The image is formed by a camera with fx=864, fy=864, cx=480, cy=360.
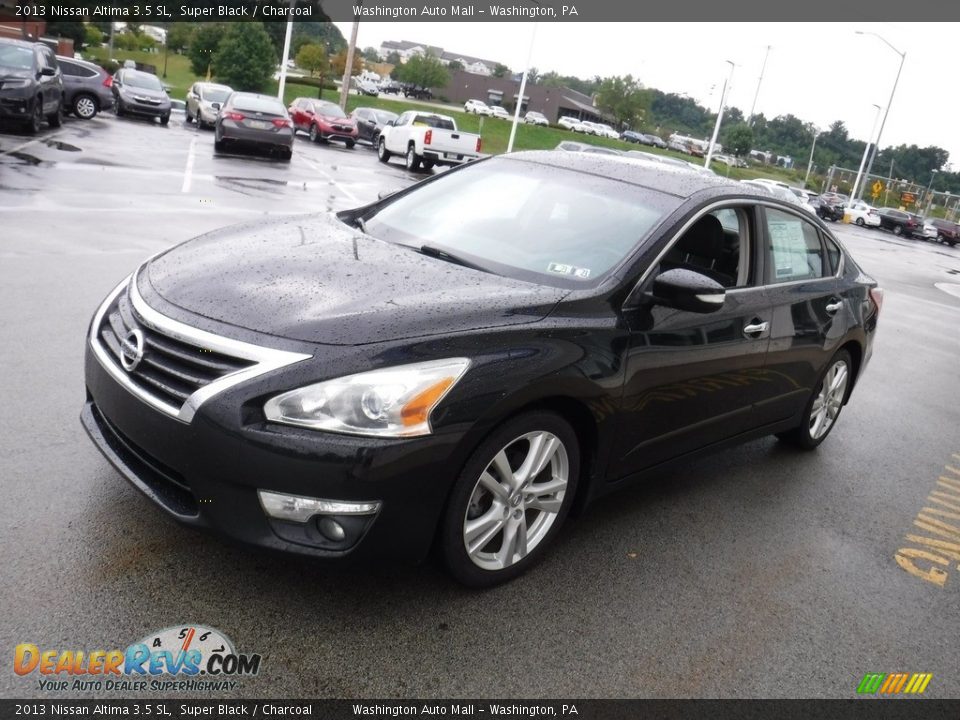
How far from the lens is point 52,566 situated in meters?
3.08

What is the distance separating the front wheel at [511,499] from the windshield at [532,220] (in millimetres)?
725

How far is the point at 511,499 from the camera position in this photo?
3.32m

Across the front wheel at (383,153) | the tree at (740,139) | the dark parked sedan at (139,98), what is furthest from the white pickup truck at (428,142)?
the tree at (740,139)

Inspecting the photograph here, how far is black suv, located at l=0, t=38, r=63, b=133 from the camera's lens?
16359 millimetres

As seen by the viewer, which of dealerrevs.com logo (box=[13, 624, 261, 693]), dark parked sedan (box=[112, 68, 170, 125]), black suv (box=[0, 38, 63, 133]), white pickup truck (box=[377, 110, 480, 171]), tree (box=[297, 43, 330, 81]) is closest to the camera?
dealerrevs.com logo (box=[13, 624, 261, 693])

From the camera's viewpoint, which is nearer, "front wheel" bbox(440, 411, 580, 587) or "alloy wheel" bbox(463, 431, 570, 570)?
"front wheel" bbox(440, 411, 580, 587)

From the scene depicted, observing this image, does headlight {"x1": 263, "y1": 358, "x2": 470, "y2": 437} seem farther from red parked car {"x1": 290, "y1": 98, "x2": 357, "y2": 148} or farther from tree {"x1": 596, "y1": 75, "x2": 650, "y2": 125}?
tree {"x1": 596, "y1": 75, "x2": 650, "y2": 125}

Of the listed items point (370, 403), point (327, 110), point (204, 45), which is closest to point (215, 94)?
point (327, 110)

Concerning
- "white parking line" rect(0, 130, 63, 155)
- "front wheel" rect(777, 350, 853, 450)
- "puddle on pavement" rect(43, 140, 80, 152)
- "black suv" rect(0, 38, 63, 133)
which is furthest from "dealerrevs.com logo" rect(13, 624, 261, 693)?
"black suv" rect(0, 38, 63, 133)

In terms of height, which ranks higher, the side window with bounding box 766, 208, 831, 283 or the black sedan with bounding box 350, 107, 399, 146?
the side window with bounding box 766, 208, 831, 283

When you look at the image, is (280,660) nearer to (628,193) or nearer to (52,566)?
(52,566)

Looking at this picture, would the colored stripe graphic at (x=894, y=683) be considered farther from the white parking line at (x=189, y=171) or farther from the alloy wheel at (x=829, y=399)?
the white parking line at (x=189, y=171)

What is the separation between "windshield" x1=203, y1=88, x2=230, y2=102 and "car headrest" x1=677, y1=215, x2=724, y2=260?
27.4 meters

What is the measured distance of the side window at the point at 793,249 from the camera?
15.4ft
